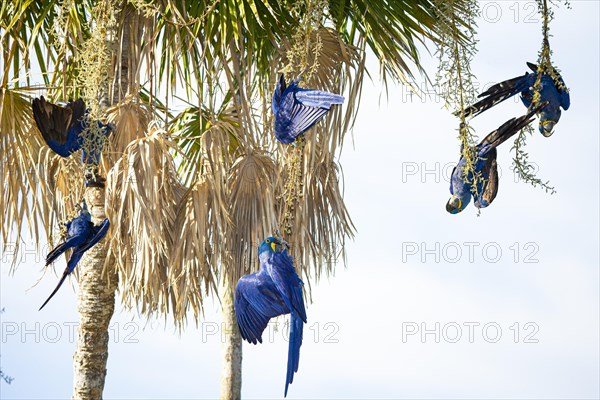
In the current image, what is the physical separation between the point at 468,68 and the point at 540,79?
264 mm

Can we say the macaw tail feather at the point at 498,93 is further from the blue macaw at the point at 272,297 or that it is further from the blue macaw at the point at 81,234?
the blue macaw at the point at 81,234

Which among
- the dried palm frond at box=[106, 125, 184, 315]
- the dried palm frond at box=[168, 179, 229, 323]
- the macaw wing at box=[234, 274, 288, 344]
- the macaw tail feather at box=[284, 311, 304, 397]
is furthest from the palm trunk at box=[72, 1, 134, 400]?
the macaw tail feather at box=[284, 311, 304, 397]

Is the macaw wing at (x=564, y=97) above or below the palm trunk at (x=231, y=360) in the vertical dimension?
above

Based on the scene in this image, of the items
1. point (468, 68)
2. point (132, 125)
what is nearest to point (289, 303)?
point (468, 68)

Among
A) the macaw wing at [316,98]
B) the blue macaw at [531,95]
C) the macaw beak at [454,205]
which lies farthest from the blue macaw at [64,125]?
the blue macaw at [531,95]

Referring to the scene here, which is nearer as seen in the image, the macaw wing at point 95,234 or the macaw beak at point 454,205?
the macaw beak at point 454,205

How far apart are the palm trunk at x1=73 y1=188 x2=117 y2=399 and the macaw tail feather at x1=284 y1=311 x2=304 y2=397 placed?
264 cm

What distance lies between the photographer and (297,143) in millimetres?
2766

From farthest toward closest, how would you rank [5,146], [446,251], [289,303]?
[5,146], [446,251], [289,303]

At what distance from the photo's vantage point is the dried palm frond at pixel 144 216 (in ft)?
15.4

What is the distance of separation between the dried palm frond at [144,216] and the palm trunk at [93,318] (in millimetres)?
122

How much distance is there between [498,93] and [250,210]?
224 cm

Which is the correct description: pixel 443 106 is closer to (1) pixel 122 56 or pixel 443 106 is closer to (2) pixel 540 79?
(2) pixel 540 79

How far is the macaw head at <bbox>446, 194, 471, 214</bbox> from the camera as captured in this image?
2736 mm
